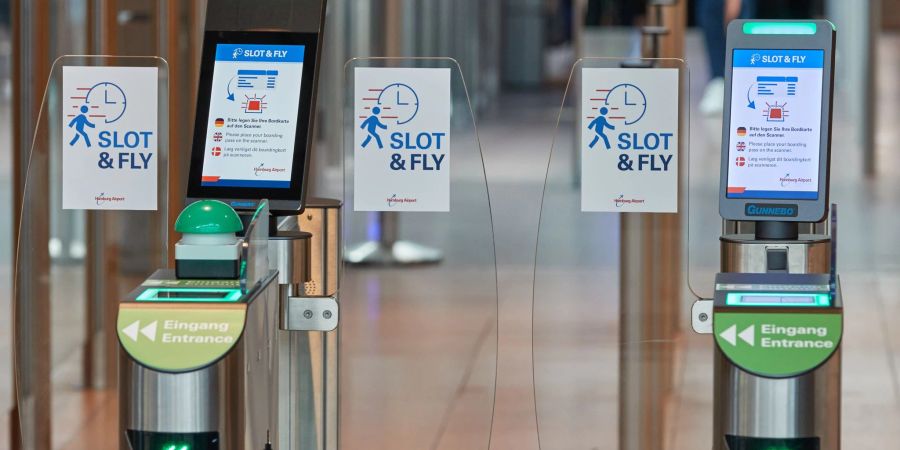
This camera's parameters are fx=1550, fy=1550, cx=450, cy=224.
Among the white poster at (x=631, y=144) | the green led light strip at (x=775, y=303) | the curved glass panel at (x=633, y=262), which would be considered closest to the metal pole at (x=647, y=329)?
the curved glass panel at (x=633, y=262)

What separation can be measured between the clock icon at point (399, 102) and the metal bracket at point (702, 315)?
2.46ft

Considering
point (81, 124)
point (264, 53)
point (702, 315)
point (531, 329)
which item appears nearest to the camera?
point (702, 315)

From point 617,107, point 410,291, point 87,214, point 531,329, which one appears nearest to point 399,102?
point 617,107

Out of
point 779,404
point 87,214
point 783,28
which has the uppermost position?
point 783,28

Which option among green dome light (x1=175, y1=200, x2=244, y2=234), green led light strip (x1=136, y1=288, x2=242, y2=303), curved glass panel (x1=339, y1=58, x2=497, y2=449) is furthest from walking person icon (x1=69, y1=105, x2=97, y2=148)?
green led light strip (x1=136, y1=288, x2=242, y2=303)

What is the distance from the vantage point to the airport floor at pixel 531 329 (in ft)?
13.1

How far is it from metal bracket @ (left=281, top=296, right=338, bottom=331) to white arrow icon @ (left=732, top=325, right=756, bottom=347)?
0.88 metres

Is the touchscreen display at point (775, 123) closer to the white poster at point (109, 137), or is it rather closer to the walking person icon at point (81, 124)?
the white poster at point (109, 137)

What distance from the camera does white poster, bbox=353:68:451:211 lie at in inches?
131

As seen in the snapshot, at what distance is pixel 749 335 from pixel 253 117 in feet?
3.58

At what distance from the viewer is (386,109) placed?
333 centimetres

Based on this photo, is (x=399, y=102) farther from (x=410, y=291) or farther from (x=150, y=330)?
(x=410, y=291)

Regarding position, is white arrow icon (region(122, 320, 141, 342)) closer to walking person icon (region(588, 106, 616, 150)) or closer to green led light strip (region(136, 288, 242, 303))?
green led light strip (region(136, 288, 242, 303))

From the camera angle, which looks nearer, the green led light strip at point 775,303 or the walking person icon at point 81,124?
the green led light strip at point 775,303
